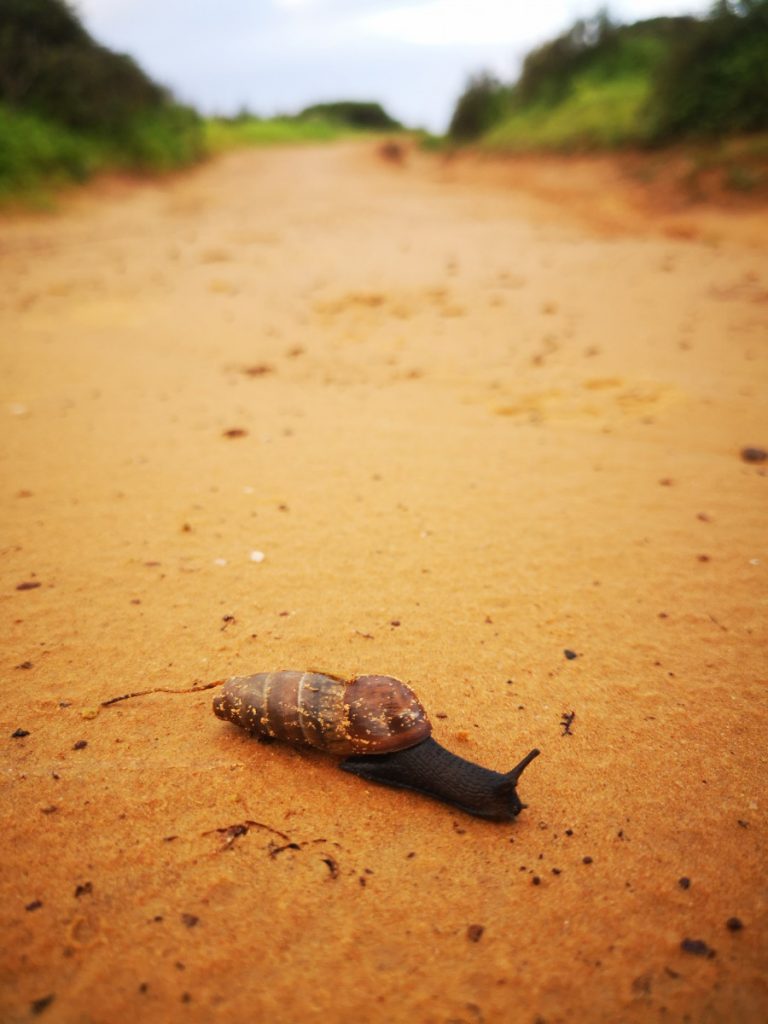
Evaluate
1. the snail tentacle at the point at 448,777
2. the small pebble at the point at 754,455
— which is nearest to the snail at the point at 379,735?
the snail tentacle at the point at 448,777

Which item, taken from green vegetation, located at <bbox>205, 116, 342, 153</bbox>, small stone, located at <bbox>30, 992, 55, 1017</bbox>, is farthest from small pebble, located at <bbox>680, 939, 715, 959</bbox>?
green vegetation, located at <bbox>205, 116, 342, 153</bbox>

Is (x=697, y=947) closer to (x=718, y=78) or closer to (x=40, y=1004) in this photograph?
(x=40, y=1004)

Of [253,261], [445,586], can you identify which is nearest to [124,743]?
[445,586]

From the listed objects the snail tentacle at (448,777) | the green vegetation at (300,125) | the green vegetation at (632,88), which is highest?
the green vegetation at (300,125)

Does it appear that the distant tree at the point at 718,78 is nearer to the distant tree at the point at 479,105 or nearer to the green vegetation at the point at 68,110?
the distant tree at the point at 479,105

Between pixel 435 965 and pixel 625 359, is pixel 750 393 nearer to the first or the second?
pixel 625 359

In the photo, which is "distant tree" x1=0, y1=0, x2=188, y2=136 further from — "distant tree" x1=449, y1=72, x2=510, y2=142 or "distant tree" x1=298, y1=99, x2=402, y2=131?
"distant tree" x1=298, y1=99, x2=402, y2=131
